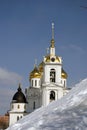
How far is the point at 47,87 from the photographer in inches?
1804

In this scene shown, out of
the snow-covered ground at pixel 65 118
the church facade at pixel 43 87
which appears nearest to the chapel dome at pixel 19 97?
the church facade at pixel 43 87

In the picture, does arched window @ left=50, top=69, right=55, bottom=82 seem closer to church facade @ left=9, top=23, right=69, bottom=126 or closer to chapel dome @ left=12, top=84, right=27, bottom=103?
church facade @ left=9, top=23, right=69, bottom=126

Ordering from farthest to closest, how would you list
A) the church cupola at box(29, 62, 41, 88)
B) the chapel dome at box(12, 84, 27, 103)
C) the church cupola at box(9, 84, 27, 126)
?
1. the chapel dome at box(12, 84, 27, 103)
2. the church cupola at box(29, 62, 41, 88)
3. the church cupola at box(9, 84, 27, 126)

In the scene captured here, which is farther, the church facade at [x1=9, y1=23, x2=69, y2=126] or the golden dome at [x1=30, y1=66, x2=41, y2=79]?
the golden dome at [x1=30, y1=66, x2=41, y2=79]

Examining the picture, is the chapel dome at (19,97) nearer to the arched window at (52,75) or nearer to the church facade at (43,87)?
the church facade at (43,87)

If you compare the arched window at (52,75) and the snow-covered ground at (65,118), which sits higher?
the arched window at (52,75)

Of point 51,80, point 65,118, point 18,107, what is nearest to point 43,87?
point 51,80

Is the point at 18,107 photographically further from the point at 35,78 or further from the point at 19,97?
the point at 35,78

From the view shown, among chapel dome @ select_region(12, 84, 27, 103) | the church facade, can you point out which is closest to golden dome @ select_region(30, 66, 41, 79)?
the church facade

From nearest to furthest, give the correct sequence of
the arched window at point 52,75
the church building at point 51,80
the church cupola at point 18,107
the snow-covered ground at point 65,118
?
the snow-covered ground at point 65,118, the church building at point 51,80, the arched window at point 52,75, the church cupola at point 18,107

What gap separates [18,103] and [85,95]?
4456 cm

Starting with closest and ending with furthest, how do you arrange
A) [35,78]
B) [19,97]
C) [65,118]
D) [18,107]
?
[65,118] → [35,78] → [18,107] → [19,97]

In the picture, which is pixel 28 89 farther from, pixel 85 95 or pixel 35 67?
pixel 85 95

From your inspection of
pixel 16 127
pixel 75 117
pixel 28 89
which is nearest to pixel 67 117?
pixel 75 117
